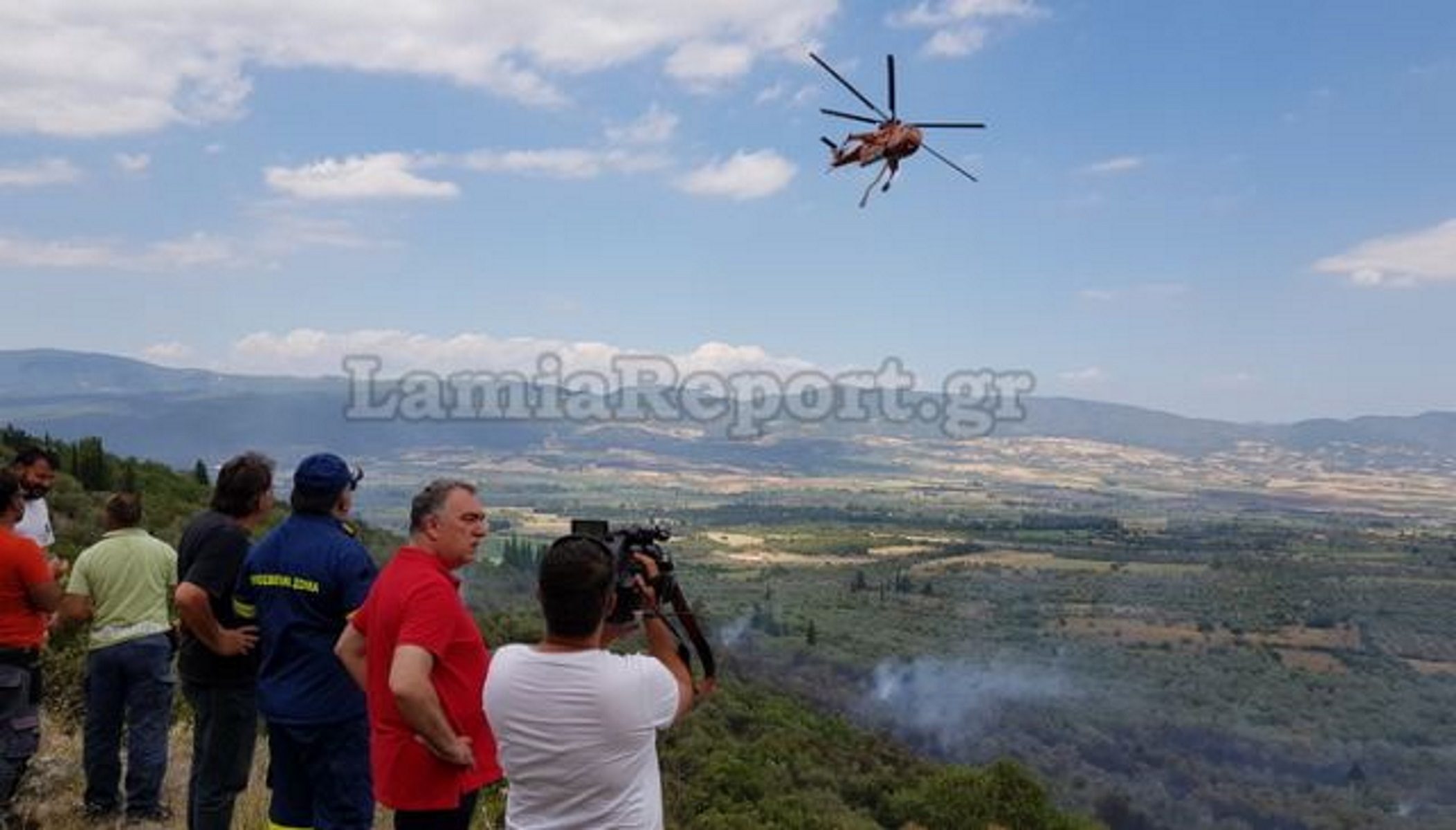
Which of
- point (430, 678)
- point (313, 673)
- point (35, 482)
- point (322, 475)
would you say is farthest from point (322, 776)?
point (35, 482)

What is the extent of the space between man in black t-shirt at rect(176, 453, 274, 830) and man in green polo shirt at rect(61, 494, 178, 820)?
1.08 meters

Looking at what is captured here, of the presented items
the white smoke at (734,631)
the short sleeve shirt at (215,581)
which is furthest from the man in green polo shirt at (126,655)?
the white smoke at (734,631)

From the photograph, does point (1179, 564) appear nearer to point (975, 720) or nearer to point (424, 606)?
point (975, 720)

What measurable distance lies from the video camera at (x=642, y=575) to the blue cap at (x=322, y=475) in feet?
4.99

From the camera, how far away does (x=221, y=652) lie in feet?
16.7

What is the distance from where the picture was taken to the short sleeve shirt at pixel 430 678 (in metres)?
3.88

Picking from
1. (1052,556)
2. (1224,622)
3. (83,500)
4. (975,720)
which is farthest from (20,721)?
(1052,556)

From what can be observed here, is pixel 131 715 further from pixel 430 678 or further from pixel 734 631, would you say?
pixel 734 631

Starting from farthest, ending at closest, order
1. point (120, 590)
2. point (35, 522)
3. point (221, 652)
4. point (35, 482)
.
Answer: point (35, 522), point (35, 482), point (120, 590), point (221, 652)

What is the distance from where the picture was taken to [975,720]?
323 ft

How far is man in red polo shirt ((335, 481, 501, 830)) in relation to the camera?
3.81 m

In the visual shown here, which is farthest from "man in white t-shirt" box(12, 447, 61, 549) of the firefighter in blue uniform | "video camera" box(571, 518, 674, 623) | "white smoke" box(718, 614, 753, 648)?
"white smoke" box(718, 614, 753, 648)

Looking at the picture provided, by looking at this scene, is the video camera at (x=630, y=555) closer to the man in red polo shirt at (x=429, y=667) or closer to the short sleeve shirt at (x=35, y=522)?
the man in red polo shirt at (x=429, y=667)

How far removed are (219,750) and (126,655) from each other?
138cm
